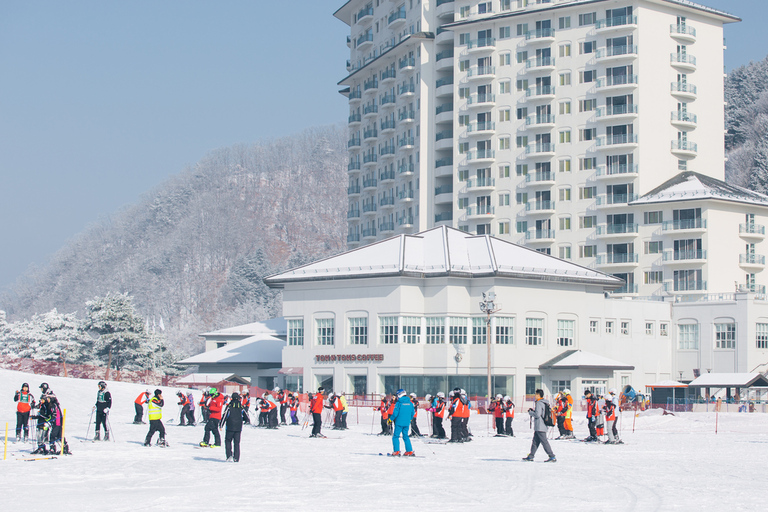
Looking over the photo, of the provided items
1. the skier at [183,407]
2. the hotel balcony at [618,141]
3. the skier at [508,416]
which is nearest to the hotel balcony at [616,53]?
the hotel balcony at [618,141]

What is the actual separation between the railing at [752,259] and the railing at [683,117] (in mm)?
15553

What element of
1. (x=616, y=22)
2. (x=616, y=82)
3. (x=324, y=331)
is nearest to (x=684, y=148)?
(x=616, y=82)

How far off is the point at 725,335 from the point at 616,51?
107ft

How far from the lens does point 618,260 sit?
9862cm

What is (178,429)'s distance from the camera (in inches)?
1585

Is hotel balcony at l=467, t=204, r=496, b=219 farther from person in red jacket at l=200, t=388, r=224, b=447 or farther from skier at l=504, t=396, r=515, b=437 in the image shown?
person in red jacket at l=200, t=388, r=224, b=447

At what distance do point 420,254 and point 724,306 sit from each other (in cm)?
2700

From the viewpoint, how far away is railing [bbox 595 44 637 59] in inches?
3944

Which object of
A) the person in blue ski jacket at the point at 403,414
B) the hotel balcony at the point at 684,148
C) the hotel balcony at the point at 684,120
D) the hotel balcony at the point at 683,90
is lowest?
the person in blue ski jacket at the point at 403,414

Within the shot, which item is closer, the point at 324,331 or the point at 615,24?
the point at 324,331

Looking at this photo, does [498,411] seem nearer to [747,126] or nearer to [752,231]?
[752,231]

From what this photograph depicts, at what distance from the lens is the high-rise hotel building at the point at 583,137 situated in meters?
A: 96.1

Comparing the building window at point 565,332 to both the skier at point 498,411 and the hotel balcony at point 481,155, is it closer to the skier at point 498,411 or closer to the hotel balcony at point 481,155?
the hotel balcony at point 481,155

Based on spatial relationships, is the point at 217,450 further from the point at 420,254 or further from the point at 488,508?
the point at 420,254
